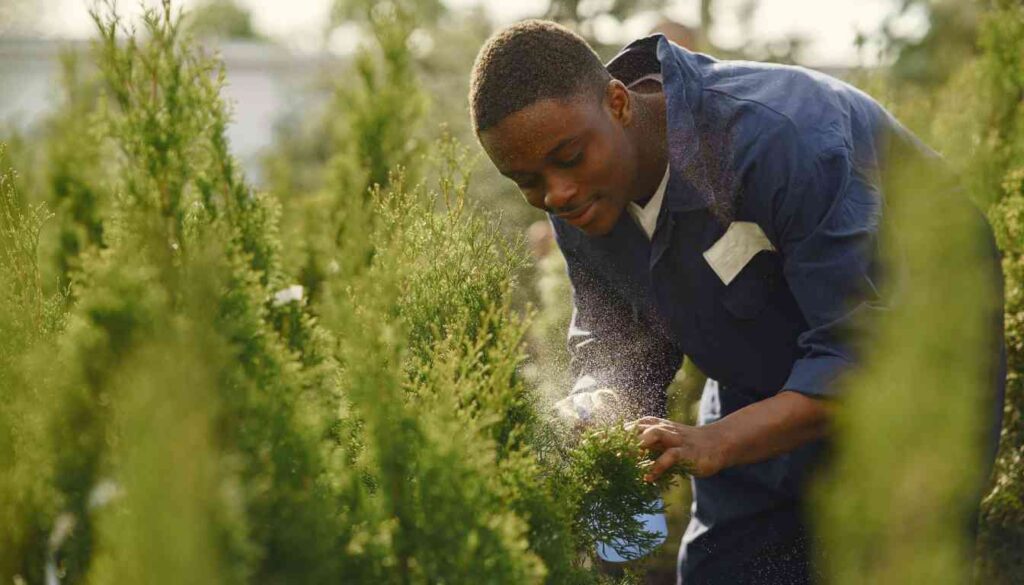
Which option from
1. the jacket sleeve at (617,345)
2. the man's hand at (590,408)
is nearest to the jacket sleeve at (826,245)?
the man's hand at (590,408)

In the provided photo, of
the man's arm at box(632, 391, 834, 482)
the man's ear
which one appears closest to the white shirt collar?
the man's ear

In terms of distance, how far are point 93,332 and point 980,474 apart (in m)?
2.76

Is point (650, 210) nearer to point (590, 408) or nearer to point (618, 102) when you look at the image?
point (618, 102)

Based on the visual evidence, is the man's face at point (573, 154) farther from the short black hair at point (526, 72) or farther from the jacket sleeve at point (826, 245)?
the jacket sleeve at point (826, 245)

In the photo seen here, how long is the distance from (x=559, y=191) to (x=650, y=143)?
18.2 inches

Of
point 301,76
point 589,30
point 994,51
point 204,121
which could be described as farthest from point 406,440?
point 301,76

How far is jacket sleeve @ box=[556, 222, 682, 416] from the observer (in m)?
3.71

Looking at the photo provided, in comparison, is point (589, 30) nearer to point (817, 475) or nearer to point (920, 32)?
point (817, 475)

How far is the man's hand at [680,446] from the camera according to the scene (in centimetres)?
265

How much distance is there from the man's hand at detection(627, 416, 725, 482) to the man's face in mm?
769

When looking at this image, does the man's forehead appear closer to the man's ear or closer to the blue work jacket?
the man's ear

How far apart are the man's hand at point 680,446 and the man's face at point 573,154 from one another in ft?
2.52

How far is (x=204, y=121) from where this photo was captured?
2.60 m

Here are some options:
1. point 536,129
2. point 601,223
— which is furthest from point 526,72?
point 601,223
